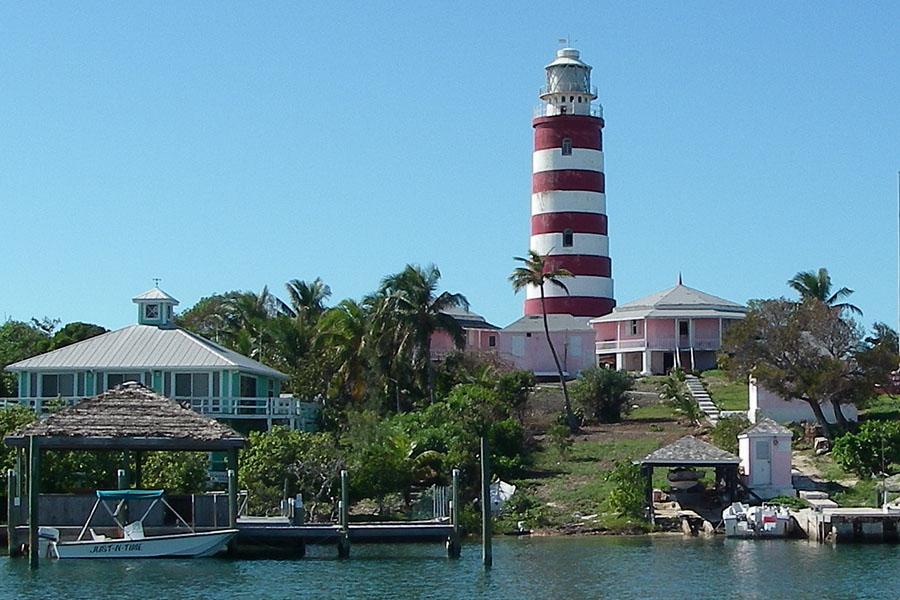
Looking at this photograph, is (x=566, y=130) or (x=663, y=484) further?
(x=566, y=130)

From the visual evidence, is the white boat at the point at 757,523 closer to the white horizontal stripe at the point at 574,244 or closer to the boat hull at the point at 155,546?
the boat hull at the point at 155,546

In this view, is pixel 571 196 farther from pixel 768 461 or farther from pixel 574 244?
pixel 768 461

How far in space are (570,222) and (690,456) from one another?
3034 centimetres

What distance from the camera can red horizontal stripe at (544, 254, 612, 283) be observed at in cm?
8006

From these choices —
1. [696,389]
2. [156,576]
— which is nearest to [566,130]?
[696,389]

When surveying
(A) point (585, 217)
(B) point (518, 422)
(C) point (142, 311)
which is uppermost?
(A) point (585, 217)

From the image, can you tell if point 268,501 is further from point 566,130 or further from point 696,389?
point 566,130

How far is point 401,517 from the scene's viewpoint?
167ft

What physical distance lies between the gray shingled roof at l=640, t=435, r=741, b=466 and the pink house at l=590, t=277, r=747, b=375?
83.0 ft

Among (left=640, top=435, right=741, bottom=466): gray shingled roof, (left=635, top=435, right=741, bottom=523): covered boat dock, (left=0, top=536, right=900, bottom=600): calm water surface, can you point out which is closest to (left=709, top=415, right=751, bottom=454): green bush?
(left=635, top=435, right=741, bottom=523): covered boat dock

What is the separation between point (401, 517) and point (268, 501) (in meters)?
4.17

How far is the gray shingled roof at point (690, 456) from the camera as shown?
50781 millimetres

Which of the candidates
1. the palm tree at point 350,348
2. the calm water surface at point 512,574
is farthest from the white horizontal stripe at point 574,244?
the calm water surface at point 512,574

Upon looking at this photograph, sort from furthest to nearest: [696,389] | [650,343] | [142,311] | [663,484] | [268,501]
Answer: [650,343]
[696,389]
[142,311]
[663,484]
[268,501]
